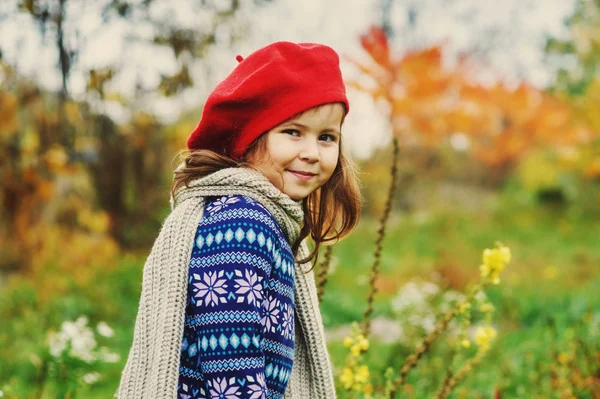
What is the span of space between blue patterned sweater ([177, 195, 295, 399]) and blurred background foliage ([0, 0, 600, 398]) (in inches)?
28.9

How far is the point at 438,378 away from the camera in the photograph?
12.1 feet

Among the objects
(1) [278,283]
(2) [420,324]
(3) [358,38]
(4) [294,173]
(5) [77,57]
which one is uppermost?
(3) [358,38]

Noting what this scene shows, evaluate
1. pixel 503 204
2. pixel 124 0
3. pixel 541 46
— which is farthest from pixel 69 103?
pixel 541 46

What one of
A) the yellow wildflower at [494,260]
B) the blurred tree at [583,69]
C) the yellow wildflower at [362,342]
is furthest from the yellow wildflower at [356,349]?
the blurred tree at [583,69]

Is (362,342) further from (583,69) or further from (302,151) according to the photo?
(583,69)

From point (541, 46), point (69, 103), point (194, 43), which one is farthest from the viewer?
point (541, 46)

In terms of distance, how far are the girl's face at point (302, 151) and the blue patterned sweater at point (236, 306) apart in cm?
13

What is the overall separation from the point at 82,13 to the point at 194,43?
3.08 feet

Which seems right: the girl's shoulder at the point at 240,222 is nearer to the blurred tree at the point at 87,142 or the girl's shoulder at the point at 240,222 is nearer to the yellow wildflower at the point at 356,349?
the yellow wildflower at the point at 356,349

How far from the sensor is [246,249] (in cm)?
143

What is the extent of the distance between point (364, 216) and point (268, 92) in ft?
41.8

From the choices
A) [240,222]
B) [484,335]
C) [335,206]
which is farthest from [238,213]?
[484,335]

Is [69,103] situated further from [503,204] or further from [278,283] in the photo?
[503,204]

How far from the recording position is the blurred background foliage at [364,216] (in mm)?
3945
